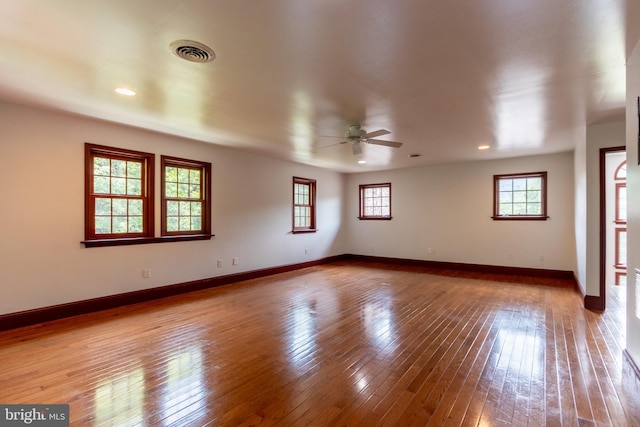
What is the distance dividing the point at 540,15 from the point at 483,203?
562 cm

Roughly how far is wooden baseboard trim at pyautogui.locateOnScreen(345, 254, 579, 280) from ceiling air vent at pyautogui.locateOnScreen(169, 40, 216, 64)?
6371mm

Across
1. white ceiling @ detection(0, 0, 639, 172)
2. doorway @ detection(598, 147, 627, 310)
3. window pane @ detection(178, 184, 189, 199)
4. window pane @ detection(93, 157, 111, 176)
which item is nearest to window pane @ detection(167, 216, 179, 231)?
window pane @ detection(178, 184, 189, 199)

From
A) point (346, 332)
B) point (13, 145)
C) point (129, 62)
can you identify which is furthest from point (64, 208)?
point (346, 332)

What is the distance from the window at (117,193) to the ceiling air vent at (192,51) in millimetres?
2612

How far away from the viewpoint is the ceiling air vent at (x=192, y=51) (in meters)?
2.20

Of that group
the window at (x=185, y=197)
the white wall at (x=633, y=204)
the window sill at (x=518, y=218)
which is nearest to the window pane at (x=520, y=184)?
the window sill at (x=518, y=218)

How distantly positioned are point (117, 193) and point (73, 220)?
63 centimetres

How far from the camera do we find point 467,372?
2.48 m

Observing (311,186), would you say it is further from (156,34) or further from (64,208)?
(156,34)

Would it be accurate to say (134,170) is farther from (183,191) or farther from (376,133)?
(376,133)

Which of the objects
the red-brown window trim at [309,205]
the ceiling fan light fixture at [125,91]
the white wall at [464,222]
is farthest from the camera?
the red-brown window trim at [309,205]

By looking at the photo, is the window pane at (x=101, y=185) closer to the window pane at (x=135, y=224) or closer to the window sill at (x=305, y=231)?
the window pane at (x=135, y=224)

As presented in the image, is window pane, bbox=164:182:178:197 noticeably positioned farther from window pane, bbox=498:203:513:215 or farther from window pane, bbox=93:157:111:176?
window pane, bbox=498:203:513:215

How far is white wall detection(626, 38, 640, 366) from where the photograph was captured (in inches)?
94.5
